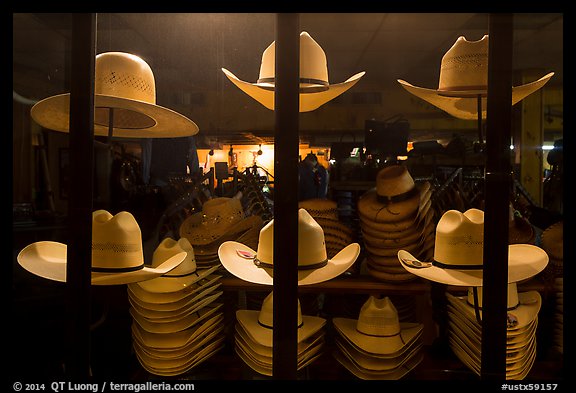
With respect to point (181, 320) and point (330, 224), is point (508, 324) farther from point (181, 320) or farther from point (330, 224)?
point (181, 320)

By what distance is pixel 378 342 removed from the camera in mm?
1991

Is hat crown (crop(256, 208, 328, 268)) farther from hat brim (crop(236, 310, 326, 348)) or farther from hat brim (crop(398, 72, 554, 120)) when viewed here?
hat brim (crop(398, 72, 554, 120))

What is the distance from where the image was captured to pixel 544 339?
1.78 meters

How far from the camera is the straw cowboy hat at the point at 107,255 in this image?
1.45 metres

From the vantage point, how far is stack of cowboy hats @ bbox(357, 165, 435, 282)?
1929mm

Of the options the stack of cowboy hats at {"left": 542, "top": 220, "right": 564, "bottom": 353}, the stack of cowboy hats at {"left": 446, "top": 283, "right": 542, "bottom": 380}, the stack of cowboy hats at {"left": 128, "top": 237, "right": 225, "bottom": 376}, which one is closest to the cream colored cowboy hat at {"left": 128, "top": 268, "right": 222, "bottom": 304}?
the stack of cowboy hats at {"left": 128, "top": 237, "right": 225, "bottom": 376}

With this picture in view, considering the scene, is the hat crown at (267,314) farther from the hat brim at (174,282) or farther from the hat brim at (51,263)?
the hat brim at (51,263)

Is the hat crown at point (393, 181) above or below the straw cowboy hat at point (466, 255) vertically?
above

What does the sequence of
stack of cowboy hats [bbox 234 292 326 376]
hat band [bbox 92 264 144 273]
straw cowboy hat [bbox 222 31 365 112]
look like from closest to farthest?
hat band [bbox 92 264 144 273], straw cowboy hat [bbox 222 31 365 112], stack of cowboy hats [bbox 234 292 326 376]

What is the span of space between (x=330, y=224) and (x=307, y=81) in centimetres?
59

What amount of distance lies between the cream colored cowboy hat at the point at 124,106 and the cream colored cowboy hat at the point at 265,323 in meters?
0.80

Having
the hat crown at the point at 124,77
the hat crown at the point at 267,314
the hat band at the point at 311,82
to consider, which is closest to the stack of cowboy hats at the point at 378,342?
the hat crown at the point at 267,314

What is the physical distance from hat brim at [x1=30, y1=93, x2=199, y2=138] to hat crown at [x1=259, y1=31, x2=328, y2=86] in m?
0.35

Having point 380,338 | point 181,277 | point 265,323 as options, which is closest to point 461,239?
point 380,338
